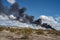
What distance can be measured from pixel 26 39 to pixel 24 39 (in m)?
0.31

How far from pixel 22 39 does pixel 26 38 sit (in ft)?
3.34

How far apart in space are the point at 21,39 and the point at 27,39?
0.90 m

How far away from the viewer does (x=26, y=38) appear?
28438 millimetres

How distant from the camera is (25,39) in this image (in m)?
27.8

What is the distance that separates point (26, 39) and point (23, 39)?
0.48m

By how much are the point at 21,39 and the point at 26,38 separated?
1.14m

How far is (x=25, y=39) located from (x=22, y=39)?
0.48 meters

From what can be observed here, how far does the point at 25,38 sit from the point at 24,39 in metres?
0.70

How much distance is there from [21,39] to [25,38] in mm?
1014

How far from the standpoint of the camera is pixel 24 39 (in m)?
27.7

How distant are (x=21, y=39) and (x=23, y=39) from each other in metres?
0.29

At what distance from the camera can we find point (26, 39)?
27.8m

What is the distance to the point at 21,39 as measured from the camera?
27.5 m
